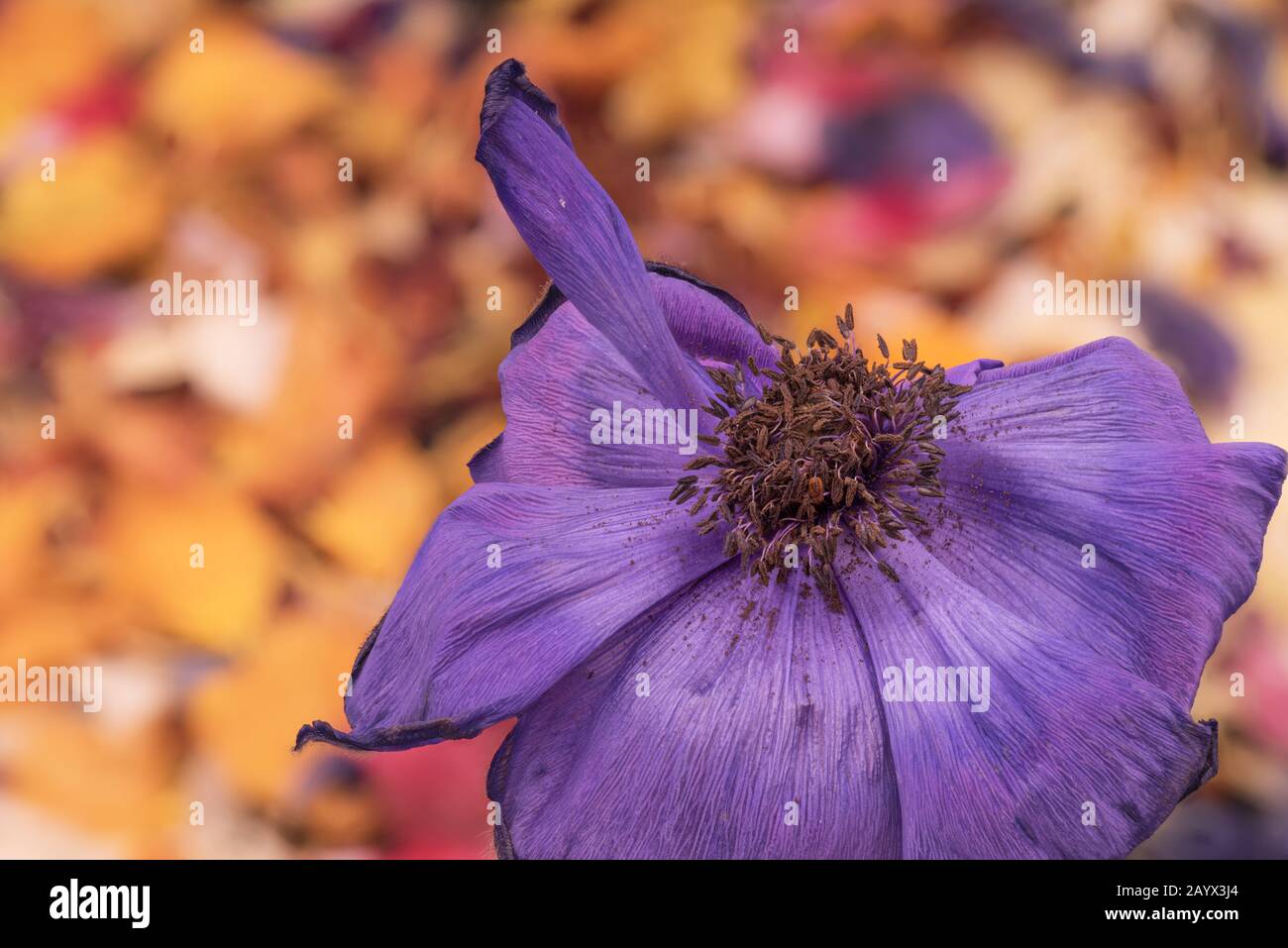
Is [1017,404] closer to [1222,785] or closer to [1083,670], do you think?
[1083,670]

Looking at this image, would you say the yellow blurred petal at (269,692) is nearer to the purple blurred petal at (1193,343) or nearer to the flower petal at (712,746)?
the flower petal at (712,746)

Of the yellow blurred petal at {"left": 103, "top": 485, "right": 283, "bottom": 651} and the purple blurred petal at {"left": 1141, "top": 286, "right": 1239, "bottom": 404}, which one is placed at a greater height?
the purple blurred petal at {"left": 1141, "top": 286, "right": 1239, "bottom": 404}

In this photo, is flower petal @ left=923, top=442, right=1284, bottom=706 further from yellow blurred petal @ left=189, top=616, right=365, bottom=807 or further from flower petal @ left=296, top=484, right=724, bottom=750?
yellow blurred petal @ left=189, top=616, right=365, bottom=807

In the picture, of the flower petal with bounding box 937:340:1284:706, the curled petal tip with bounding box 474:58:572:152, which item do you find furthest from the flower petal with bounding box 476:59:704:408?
the flower petal with bounding box 937:340:1284:706

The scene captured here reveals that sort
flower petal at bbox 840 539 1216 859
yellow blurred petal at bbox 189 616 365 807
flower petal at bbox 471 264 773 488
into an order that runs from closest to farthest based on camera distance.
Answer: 1. flower petal at bbox 840 539 1216 859
2. flower petal at bbox 471 264 773 488
3. yellow blurred petal at bbox 189 616 365 807

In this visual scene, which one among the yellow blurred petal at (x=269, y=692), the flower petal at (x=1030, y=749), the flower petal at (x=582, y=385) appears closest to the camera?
the flower petal at (x=1030, y=749)

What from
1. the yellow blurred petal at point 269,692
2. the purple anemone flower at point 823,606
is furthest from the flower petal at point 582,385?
the yellow blurred petal at point 269,692

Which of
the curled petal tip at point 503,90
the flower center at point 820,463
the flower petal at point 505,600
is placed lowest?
the flower petal at point 505,600

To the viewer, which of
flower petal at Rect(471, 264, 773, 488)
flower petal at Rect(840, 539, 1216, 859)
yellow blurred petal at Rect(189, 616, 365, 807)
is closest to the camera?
flower petal at Rect(840, 539, 1216, 859)
